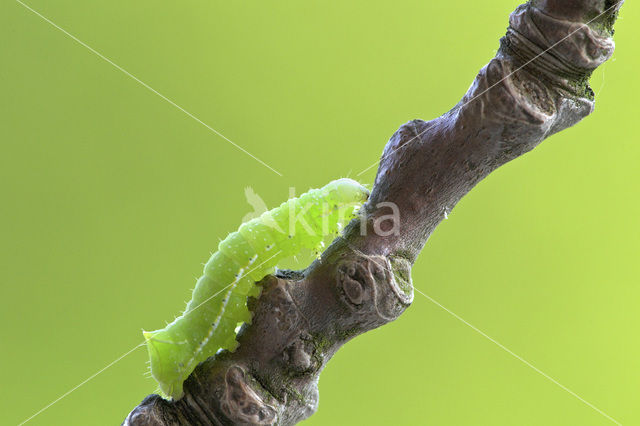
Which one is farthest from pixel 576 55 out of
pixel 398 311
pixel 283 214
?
pixel 283 214

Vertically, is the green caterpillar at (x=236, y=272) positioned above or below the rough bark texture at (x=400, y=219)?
above

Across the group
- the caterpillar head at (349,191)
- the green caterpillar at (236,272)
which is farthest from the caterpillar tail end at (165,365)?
the caterpillar head at (349,191)

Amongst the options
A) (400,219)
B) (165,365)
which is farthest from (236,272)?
(400,219)

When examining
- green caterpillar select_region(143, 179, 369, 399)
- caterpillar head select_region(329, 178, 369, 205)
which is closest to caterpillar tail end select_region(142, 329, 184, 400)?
green caterpillar select_region(143, 179, 369, 399)

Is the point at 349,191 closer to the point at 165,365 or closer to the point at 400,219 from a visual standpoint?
the point at 400,219

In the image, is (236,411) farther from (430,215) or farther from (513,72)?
(513,72)

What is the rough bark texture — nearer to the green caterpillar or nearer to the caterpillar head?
the green caterpillar

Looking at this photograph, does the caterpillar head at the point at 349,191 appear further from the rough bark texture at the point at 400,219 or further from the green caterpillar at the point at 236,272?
the rough bark texture at the point at 400,219
